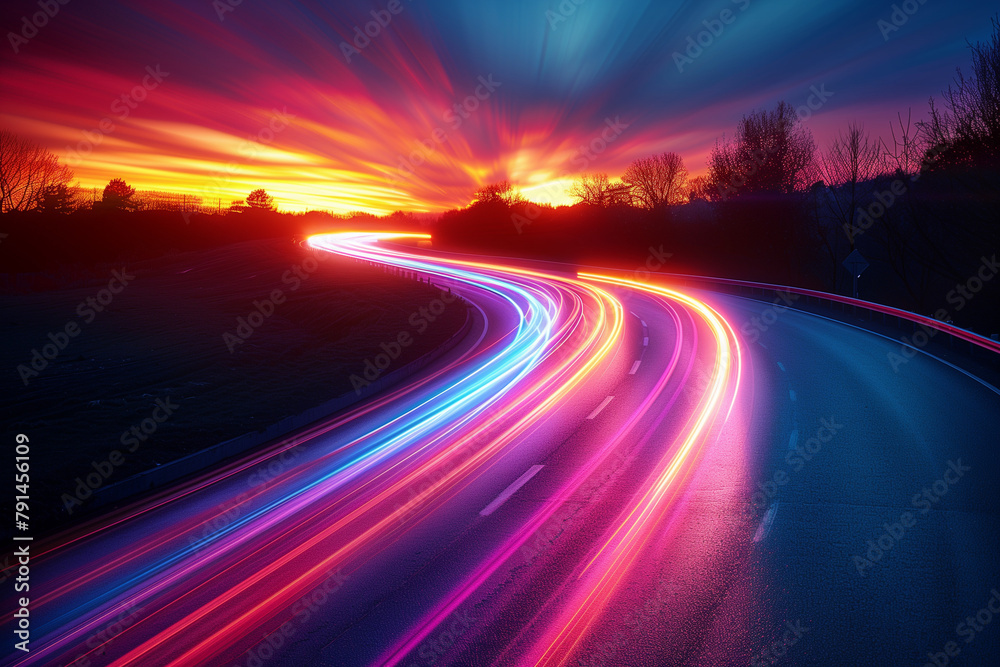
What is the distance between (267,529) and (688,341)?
1745 centimetres

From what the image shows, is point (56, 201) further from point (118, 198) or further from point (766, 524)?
point (766, 524)

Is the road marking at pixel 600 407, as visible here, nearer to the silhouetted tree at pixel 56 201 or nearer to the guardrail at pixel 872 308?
the guardrail at pixel 872 308

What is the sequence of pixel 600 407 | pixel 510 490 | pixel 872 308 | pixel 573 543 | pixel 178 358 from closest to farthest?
pixel 573 543 → pixel 510 490 → pixel 600 407 → pixel 178 358 → pixel 872 308

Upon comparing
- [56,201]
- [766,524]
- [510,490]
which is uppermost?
[56,201]

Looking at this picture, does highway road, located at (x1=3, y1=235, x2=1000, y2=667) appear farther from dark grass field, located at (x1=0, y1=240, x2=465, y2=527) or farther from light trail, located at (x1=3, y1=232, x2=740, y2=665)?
dark grass field, located at (x1=0, y1=240, x2=465, y2=527)

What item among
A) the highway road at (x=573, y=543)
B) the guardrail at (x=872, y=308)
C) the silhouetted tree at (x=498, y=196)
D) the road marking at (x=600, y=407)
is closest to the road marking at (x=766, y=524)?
the highway road at (x=573, y=543)

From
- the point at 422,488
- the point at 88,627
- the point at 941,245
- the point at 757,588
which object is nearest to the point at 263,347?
the point at 422,488

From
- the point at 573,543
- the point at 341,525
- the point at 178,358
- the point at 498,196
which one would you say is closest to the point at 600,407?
the point at 573,543

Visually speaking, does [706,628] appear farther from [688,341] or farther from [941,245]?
[941,245]

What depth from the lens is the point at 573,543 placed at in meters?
6.95

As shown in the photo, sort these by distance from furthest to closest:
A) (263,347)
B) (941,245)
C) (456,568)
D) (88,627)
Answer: (941,245), (263,347), (456,568), (88,627)

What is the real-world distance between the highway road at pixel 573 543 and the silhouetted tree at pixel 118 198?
4549 inches

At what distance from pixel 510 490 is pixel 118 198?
123653 mm

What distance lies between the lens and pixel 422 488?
891 cm
